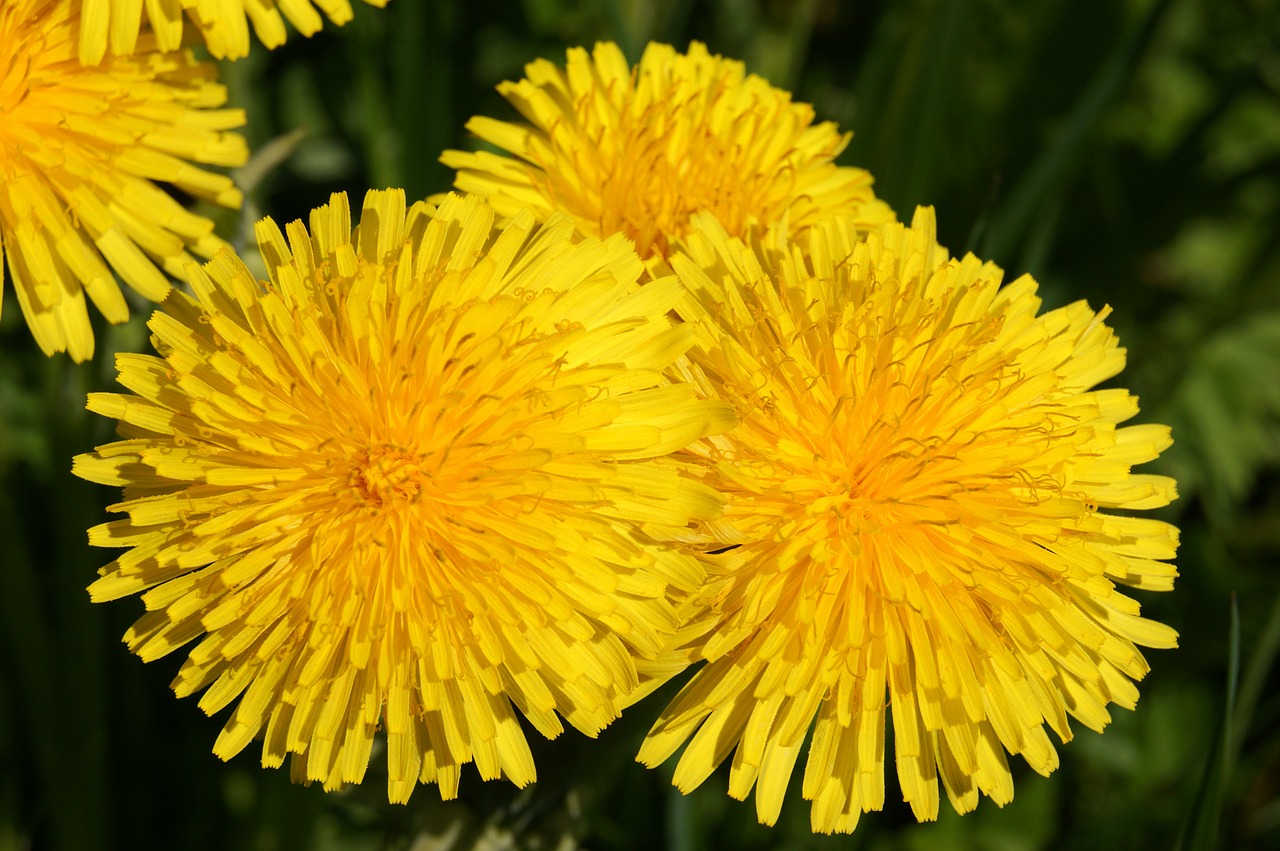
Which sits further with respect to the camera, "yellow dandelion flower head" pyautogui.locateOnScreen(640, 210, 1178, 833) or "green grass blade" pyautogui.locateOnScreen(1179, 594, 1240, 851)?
"green grass blade" pyautogui.locateOnScreen(1179, 594, 1240, 851)

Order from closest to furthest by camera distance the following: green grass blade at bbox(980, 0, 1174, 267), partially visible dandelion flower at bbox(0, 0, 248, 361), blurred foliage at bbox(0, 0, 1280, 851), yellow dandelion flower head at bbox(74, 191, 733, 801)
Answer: yellow dandelion flower head at bbox(74, 191, 733, 801) < partially visible dandelion flower at bbox(0, 0, 248, 361) < blurred foliage at bbox(0, 0, 1280, 851) < green grass blade at bbox(980, 0, 1174, 267)

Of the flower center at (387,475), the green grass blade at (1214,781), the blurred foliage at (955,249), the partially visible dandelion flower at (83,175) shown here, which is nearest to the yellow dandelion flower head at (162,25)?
the partially visible dandelion flower at (83,175)

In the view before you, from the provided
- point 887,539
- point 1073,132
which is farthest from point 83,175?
point 1073,132

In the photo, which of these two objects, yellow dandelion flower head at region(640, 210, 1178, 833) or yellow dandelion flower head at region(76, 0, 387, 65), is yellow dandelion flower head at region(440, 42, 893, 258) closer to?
yellow dandelion flower head at region(640, 210, 1178, 833)

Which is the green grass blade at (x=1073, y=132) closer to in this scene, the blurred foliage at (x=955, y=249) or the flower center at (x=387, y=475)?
the blurred foliage at (x=955, y=249)

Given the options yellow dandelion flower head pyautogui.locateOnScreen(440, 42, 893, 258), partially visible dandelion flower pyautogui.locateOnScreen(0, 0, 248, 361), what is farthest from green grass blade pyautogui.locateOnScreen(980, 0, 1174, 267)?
partially visible dandelion flower pyautogui.locateOnScreen(0, 0, 248, 361)

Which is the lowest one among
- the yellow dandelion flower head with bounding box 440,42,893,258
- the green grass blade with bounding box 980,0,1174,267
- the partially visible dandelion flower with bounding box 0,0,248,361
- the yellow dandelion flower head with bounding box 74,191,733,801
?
the yellow dandelion flower head with bounding box 74,191,733,801

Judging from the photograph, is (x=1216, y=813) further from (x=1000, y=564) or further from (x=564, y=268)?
(x=564, y=268)
